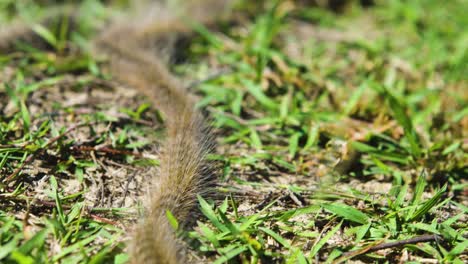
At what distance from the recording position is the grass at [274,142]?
2059mm

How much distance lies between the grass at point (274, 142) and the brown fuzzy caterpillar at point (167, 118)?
0.10 m

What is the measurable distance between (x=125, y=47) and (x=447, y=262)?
2.52 meters

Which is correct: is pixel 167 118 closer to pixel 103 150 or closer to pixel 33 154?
pixel 103 150

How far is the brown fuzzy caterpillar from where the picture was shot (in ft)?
6.15

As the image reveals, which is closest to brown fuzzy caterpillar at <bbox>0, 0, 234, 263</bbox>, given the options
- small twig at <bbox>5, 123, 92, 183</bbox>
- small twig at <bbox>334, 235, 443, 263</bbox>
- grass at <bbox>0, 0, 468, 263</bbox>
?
grass at <bbox>0, 0, 468, 263</bbox>

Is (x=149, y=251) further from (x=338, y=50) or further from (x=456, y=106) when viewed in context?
(x=338, y=50)

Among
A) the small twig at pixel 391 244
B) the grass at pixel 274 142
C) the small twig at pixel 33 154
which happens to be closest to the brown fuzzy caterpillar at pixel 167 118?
the grass at pixel 274 142

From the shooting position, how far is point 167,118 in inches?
106

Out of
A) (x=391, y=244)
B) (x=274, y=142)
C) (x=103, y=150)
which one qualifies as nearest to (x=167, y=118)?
(x=103, y=150)

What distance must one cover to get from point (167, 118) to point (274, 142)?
0.63 meters

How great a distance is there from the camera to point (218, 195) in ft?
7.65

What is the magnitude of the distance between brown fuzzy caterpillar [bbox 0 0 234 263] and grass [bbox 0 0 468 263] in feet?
0.32

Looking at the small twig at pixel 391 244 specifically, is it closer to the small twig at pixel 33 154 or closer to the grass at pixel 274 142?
the grass at pixel 274 142

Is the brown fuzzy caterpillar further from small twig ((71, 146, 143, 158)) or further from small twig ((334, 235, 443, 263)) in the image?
small twig ((334, 235, 443, 263))
